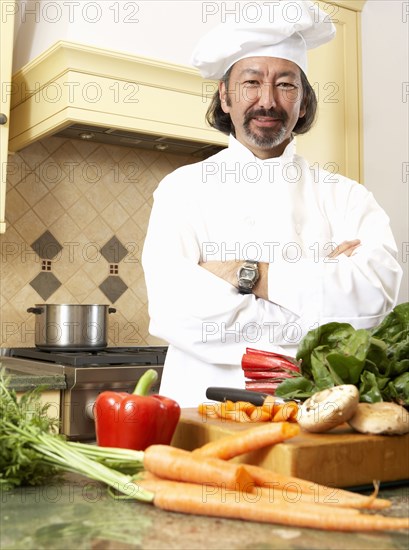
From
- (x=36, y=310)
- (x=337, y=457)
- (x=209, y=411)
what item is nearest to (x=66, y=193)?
(x=36, y=310)

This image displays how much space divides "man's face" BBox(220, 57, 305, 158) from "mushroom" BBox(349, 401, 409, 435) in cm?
100

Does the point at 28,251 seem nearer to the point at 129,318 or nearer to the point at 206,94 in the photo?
the point at 129,318

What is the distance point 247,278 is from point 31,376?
2.66ft

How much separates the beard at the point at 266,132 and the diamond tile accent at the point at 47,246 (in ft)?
4.10

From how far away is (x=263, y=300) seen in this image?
1.58 metres

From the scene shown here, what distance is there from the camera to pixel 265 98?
1702 mm

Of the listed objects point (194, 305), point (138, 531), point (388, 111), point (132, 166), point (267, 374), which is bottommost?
point (138, 531)

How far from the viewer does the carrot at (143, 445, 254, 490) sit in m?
0.76

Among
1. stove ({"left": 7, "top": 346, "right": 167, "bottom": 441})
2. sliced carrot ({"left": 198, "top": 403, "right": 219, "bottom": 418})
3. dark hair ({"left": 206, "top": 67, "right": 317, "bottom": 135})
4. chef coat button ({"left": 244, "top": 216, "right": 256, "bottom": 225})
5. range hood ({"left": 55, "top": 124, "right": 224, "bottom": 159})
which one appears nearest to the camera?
sliced carrot ({"left": 198, "top": 403, "right": 219, "bottom": 418})

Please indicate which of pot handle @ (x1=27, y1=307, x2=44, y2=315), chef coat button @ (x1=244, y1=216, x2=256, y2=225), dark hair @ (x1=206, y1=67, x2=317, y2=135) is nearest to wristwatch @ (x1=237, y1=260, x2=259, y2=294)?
chef coat button @ (x1=244, y1=216, x2=256, y2=225)

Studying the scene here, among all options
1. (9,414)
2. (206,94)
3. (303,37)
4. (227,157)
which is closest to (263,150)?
(227,157)

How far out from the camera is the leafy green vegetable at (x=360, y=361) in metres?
0.93

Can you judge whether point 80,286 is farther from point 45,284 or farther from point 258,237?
point 258,237

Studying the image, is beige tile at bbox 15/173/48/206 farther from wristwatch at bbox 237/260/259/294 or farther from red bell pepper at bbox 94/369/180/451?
red bell pepper at bbox 94/369/180/451
